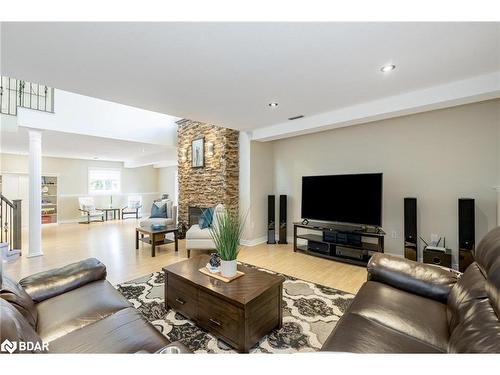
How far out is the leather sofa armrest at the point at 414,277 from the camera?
1.55 meters

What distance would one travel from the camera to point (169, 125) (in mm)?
5926

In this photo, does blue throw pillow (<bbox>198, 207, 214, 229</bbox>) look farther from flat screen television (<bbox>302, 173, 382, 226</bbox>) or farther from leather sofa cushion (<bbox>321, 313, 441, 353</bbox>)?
leather sofa cushion (<bbox>321, 313, 441, 353</bbox>)

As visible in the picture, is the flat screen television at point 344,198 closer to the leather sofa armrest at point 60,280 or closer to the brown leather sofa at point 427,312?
the brown leather sofa at point 427,312

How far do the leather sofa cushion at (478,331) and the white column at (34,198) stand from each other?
544 cm

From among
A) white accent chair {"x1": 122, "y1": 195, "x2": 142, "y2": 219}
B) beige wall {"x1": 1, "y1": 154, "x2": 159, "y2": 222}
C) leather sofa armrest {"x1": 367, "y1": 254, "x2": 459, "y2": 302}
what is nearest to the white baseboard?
leather sofa armrest {"x1": 367, "y1": 254, "x2": 459, "y2": 302}

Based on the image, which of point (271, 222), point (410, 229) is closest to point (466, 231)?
point (410, 229)

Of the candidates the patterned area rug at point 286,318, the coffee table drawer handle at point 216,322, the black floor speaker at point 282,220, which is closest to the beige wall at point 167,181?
the black floor speaker at point 282,220

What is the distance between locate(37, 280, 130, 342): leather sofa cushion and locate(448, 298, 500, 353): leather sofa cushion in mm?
1757

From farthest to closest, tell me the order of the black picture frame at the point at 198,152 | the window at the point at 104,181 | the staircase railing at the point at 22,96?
1. the window at the point at 104,181
2. the black picture frame at the point at 198,152
3. the staircase railing at the point at 22,96

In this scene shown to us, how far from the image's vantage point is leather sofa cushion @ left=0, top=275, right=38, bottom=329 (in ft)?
3.89

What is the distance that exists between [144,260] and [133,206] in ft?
21.1
